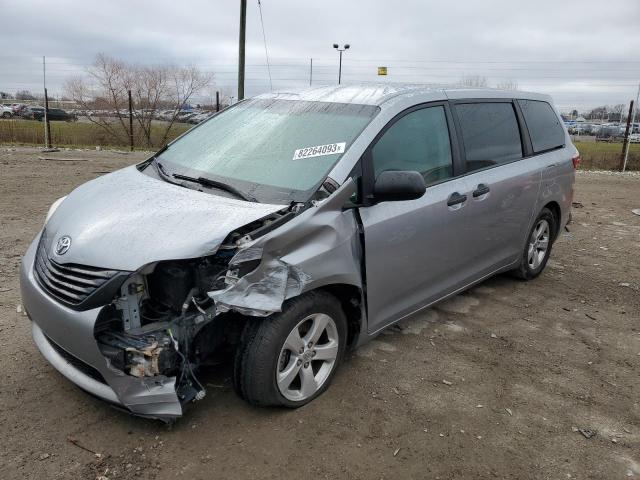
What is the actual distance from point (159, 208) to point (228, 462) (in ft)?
4.37

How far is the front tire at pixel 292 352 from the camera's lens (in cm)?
273

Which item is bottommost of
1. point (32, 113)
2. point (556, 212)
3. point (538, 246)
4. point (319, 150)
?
point (538, 246)

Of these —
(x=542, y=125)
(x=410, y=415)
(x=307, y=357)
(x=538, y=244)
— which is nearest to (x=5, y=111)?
(x=542, y=125)

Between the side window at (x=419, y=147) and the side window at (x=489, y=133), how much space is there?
0.83 ft

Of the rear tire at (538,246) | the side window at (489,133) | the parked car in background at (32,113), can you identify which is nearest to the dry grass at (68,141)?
the parked car in background at (32,113)

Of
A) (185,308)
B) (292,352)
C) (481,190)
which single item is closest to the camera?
(185,308)

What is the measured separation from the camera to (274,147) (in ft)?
11.2

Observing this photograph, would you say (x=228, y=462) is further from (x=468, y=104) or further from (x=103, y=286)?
(x=468, y=104)

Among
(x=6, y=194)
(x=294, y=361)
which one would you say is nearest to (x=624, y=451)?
(x=294, y=361)

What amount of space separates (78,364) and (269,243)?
1.14 metres

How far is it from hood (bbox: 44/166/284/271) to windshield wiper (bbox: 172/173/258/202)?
8 centimetres

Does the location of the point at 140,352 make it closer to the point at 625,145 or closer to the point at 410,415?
the point at 410,415

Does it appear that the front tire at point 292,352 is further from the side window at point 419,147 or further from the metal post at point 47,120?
the metal post at point 47,120

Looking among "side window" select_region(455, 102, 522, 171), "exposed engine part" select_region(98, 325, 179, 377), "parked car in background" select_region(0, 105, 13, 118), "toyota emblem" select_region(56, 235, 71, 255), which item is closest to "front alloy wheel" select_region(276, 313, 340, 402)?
"exposed engine part" select_region(98, 325, 179, 377)
